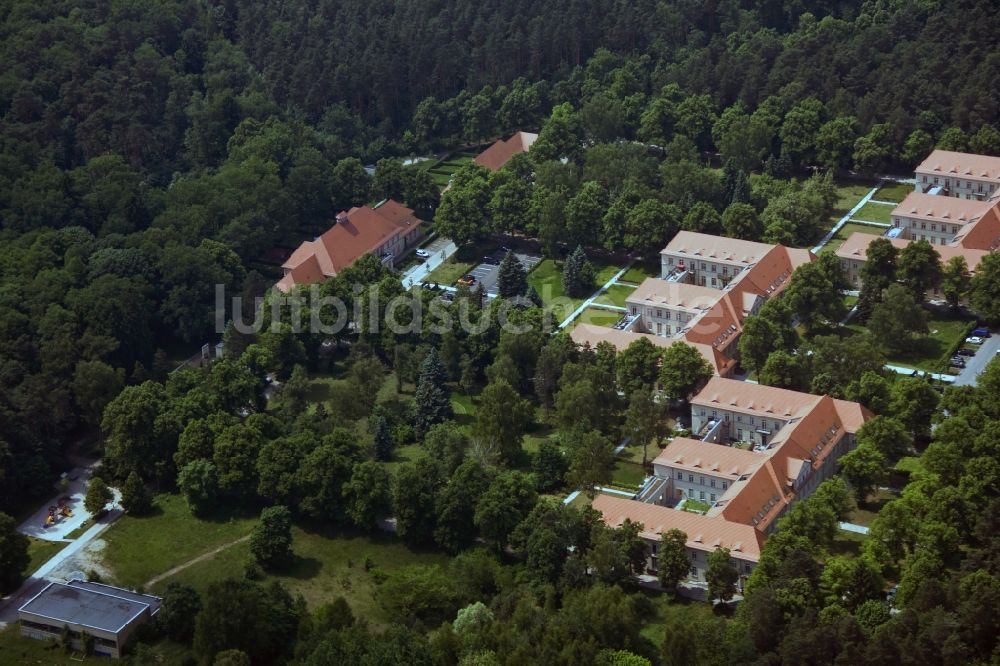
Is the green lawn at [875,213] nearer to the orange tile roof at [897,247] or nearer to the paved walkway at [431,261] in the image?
the orange tile roof at [897,247]

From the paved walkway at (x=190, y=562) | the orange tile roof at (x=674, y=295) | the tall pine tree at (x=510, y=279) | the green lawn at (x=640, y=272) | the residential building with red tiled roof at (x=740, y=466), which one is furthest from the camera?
the green lawn at (x=640, y=272)

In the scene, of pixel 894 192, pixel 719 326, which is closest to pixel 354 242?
pixel 719 326

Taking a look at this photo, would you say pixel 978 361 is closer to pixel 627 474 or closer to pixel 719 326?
pixel 719 326

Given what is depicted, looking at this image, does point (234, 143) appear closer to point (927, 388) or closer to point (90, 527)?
point (90, 527)

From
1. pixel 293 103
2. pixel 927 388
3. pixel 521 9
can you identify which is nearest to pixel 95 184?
pixel 293 103

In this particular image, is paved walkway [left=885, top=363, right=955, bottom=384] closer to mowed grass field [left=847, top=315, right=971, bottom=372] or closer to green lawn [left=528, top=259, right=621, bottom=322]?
mowed grass field [left=847, top=315, right=971, bottom=372]

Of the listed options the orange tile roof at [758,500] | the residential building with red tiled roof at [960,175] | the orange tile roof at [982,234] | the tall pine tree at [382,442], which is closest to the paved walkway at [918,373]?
the orange tile roof at [982,234]
